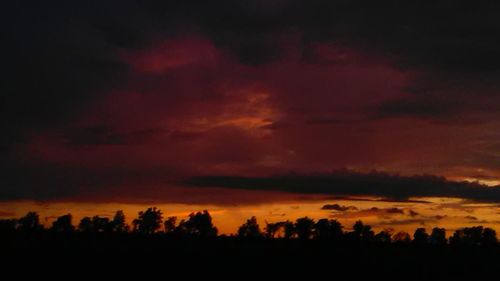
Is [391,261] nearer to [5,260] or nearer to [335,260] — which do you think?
[335,260]

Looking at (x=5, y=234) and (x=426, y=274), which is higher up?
(x=5, y=234)

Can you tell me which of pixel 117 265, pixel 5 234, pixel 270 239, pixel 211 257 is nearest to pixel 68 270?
pixel 117 265

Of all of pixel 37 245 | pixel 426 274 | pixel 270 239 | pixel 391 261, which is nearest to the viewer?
pixel 37 245

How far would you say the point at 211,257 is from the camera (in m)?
58.7

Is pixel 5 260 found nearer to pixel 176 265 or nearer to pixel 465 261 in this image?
pixel 176 265

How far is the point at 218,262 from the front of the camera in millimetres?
56719

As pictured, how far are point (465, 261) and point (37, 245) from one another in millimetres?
52183

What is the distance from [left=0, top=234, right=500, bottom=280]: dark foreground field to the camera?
48.8m

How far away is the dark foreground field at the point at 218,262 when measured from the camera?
160 ft

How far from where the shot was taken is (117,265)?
5019 centimetres

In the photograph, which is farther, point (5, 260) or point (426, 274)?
point (426, 274)

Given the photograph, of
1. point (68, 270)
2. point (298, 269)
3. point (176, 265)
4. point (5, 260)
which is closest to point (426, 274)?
point (298, 269)

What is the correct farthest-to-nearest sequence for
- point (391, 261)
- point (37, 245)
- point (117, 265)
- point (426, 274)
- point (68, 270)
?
point (391, 261) → point (426, 274) → point (37, 245) → point (117, 265) → point (68, 270)

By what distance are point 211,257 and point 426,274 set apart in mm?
22536
